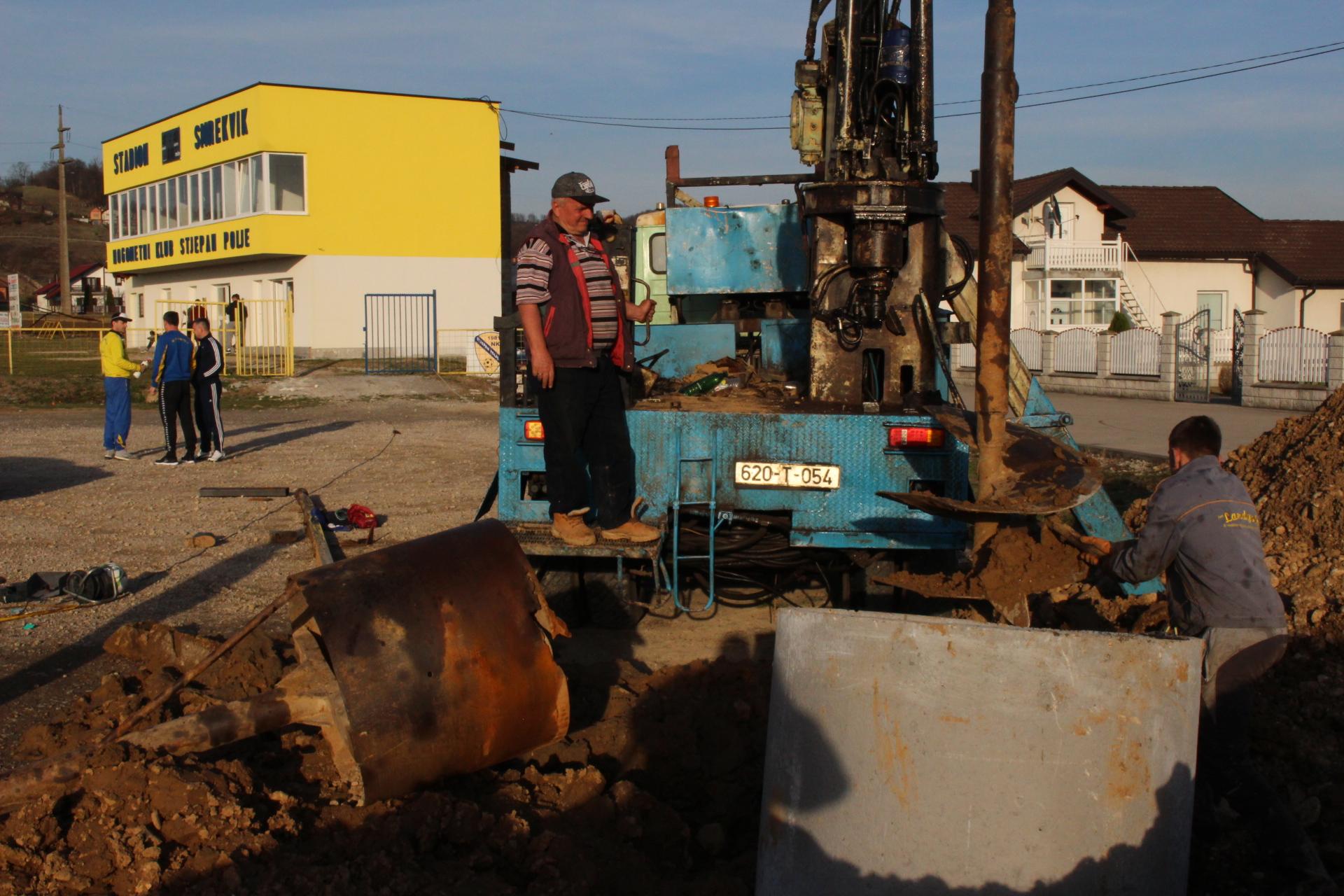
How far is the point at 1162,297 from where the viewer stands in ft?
142

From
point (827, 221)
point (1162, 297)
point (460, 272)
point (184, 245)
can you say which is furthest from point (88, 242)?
point (827, 221)

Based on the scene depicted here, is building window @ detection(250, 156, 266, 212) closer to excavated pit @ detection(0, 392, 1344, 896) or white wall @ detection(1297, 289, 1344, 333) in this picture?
excavated pit @ detection(0, 392, 1344, 896)

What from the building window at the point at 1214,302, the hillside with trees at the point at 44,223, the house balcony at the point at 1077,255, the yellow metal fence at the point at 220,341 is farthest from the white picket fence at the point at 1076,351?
the hillside with trees at the point at 44,223

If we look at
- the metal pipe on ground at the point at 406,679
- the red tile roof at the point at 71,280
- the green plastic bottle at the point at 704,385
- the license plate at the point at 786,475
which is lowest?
the metal pipe on ground at the point at 406,679

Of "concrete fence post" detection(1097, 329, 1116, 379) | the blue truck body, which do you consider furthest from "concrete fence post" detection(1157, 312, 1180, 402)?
the blue truck body

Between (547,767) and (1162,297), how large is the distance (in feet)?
143

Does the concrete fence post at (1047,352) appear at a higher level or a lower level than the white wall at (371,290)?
lower

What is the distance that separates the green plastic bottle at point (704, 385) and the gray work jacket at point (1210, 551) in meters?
2.92

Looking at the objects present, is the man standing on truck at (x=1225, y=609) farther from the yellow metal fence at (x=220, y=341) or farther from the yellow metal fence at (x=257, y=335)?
the yellow metal fence at (x=257, y=335)

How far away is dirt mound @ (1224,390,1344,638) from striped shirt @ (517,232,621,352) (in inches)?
142

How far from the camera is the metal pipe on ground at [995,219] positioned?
4.64 meters

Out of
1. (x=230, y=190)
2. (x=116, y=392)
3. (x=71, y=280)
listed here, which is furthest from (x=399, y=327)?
(x=71, y=280)

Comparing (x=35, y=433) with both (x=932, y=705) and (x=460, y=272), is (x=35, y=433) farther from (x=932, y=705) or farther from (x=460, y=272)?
(x=460, y=272)

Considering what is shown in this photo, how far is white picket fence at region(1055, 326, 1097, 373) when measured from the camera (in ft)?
97.1
